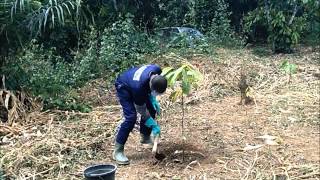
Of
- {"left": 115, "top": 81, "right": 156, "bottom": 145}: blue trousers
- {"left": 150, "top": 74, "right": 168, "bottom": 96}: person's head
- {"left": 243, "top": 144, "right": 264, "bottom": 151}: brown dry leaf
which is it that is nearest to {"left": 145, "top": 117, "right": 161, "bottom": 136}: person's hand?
{"left": 115, "top": 81, "right": 156, "bottom": 145}: blue trousers

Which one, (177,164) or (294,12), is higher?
(294,12)

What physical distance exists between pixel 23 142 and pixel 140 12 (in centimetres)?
579

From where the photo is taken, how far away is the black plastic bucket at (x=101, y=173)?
11.9 feet

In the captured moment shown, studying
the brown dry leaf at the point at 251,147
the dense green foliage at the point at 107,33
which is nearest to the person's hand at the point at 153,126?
the brown dry leaf at the point at 251,147

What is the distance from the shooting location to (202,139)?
4.99 m

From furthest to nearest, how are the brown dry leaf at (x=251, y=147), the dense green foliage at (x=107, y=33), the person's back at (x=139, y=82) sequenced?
the dense green foliage at (x=107, y=33) < the brown dry leaf at (x=251, y=147) < the person's back at (x=139, y=82)

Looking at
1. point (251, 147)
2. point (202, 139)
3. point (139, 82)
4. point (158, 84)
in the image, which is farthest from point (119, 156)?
point (251, 147)

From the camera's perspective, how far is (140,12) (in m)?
10.1

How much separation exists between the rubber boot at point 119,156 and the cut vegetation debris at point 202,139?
0.31 ft

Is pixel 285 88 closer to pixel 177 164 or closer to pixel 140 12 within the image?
pixel 177 164

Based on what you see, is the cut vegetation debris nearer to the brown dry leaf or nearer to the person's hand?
the brown dry leaf

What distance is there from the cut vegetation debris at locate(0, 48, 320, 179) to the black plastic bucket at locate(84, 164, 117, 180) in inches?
14.4

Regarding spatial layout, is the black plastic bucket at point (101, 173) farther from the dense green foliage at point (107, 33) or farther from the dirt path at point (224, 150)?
the dense green foliage at point (107, 33)

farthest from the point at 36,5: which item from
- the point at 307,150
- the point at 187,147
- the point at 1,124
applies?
the point at 307,150
